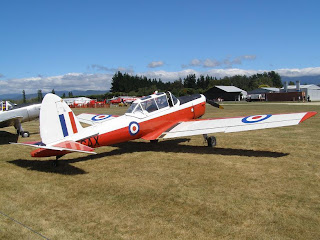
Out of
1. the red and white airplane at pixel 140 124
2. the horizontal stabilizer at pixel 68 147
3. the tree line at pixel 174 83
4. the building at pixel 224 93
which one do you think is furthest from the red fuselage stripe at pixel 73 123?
the tree line at pixel 174 83

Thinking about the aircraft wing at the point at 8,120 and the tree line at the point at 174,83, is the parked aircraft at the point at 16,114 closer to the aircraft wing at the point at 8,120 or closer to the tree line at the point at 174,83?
the aircraft wing at the point at 8,120

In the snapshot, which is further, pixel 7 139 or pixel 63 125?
pixel 7 139

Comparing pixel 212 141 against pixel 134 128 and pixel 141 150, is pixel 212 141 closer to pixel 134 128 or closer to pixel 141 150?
pixel 141 150

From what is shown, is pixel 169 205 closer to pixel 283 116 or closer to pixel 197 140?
pixel 283 116

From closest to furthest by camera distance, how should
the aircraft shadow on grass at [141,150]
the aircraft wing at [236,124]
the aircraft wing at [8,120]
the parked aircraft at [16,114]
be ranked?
the aircraft shadow on grass at [141,150] < the aircraft wing at [236,124] < the aircraft wing at [8,120] < the parked aircraft at [16,114]

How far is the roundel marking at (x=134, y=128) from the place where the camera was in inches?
346

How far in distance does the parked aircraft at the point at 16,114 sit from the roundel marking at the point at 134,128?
7095 mm

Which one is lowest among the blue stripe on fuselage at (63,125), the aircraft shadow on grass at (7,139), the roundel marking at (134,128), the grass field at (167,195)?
the grass field at (167,195)

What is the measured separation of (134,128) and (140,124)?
29cm

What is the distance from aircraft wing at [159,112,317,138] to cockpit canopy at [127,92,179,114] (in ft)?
2.91

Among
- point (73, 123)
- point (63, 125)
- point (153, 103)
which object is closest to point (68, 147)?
point (63, 125)

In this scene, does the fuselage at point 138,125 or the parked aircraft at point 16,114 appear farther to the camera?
the parked aircraft at point 16,114

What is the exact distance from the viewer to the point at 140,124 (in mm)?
9078

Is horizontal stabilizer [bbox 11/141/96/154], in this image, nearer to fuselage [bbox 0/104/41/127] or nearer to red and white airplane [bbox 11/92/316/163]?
red and white airplane [bbox 11/92/316/163]
